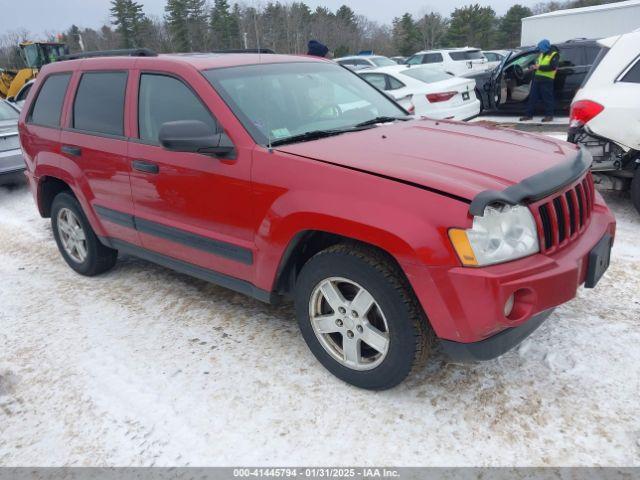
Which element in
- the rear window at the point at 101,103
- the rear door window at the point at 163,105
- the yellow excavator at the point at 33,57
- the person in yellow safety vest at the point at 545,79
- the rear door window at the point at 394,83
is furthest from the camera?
the yellow excavator at the point at 33,57

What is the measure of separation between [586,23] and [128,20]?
4378 cm

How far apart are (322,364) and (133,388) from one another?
1.11m

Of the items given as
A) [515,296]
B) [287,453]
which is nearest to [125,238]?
[287,453]

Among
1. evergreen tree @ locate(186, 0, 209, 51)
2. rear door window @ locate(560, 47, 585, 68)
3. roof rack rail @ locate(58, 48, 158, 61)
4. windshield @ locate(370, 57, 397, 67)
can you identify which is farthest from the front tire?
evergreen tree @ locate(186, 0, 209, 51)

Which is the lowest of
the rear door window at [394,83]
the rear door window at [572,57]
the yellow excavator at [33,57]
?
the rear door window at [394,83]

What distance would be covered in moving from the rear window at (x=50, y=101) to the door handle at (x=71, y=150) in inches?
10.4

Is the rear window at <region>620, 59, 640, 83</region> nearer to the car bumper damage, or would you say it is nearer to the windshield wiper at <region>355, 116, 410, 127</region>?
the windshield wiper at <region>355, 116, 410, 127</region>

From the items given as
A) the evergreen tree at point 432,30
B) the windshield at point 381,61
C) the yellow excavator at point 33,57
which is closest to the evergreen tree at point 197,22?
the evergreen tree at point 432,30

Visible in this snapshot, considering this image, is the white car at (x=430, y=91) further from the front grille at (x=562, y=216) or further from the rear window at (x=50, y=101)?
the front grille at (x=562, y=216)

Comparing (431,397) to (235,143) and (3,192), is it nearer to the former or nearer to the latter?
(235,143)

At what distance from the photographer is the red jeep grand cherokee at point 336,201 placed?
2.26m

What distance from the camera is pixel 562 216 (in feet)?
8.18

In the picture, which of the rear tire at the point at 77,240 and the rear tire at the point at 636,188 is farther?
the rear tire at the point at 636,188

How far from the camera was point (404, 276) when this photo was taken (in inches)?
97.8
